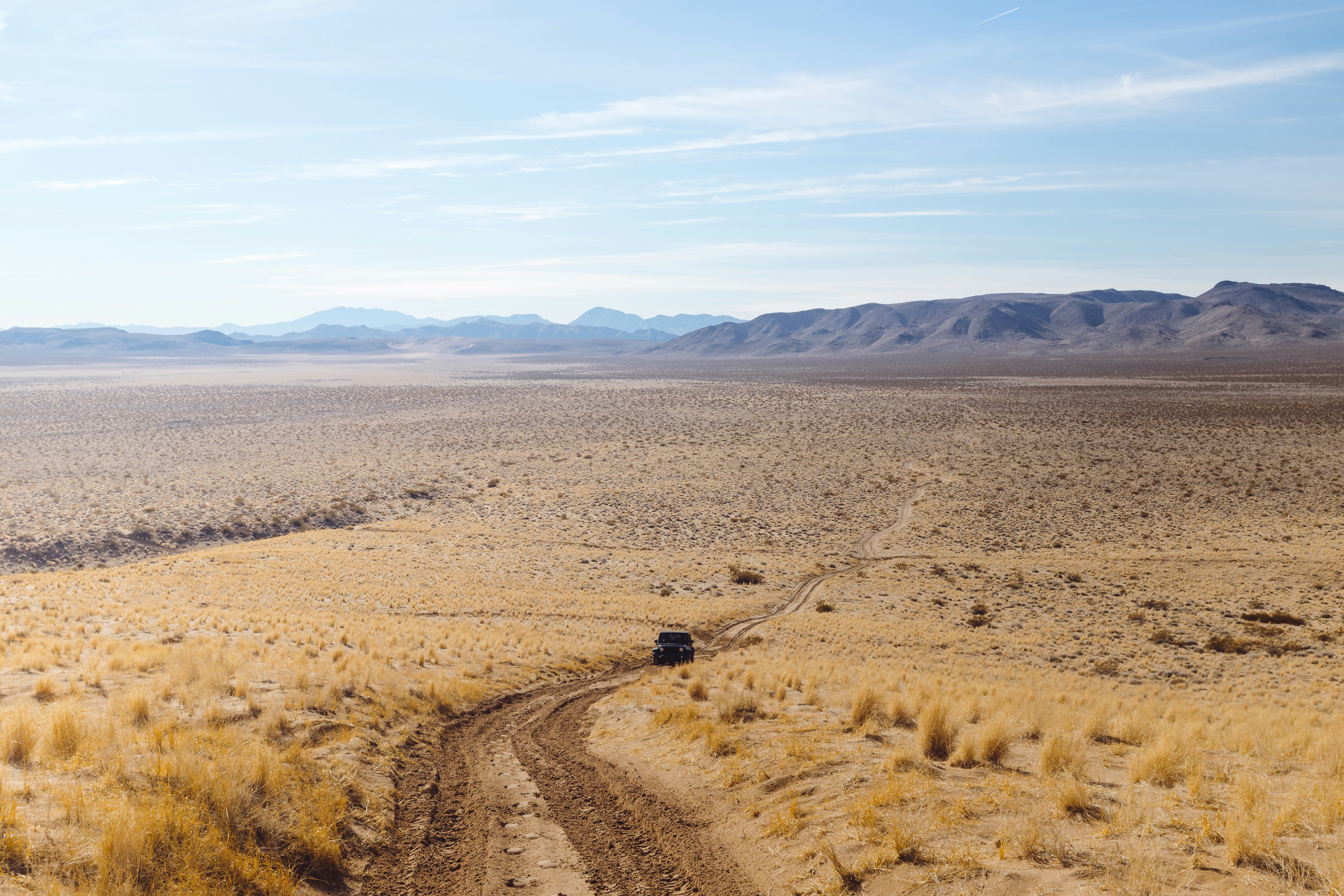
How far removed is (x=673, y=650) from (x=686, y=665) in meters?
0.87

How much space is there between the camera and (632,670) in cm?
1734

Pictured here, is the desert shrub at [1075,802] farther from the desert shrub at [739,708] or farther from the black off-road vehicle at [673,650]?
the black off-road vehicle at [673,650]

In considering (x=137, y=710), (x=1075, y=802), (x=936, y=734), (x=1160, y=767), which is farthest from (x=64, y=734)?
(x=1160, y=767)

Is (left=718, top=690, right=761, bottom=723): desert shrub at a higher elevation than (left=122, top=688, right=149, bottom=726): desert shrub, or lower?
lower

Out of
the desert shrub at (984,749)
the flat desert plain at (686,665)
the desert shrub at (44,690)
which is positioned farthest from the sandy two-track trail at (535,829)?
the desert shrub at (44,690)

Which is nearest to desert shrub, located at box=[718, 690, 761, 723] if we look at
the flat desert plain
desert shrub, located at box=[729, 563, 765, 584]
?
the flat desert plain

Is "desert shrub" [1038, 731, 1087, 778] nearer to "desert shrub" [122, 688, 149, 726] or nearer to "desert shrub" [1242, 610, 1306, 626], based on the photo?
"desert shrub" [122, 688, 149, 726]

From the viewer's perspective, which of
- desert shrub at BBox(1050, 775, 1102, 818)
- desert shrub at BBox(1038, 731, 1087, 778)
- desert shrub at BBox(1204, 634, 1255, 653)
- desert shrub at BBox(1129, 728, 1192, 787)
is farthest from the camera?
desert shrub at BBox(1204, 634, 1255, 653)

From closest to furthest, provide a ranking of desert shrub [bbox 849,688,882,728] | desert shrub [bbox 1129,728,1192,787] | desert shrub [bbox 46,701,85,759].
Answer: desert shrub [bbox 46,701,85,759] < desert shrub [bbox 1129,728,1192,787] < desert shrub [bbox 849,688,882,728]

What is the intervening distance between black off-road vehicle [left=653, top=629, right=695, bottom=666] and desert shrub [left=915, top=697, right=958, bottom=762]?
8090mm

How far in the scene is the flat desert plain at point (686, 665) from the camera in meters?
6.67

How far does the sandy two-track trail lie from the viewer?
7090 millimetres

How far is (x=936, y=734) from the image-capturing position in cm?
942

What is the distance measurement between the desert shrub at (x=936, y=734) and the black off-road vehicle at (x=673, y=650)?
8090 millimetres
